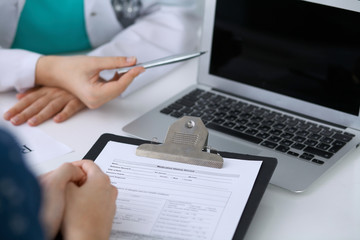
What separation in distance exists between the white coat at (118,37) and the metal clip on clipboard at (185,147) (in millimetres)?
298

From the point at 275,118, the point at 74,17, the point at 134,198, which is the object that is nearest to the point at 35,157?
the point at 134,198

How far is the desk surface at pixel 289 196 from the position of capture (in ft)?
2.31

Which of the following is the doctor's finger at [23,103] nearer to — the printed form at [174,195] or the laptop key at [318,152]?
A: the printed form at [174,195]

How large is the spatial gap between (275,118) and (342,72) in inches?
5.3

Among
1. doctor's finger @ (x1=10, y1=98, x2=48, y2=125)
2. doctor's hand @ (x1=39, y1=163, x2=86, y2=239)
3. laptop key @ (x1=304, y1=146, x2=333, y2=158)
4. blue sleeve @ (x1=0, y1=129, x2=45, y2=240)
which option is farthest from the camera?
doctor's finger @ (x1=10, y1=98, x2=48, y2=125)

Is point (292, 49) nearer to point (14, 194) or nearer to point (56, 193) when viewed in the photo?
point (56, 193)

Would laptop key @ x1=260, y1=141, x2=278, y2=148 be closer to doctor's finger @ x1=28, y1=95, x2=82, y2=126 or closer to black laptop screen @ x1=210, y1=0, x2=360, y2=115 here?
black laptop screen @ x1=210, y1=0, x2=360, y2=115

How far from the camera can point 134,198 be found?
2.28ft

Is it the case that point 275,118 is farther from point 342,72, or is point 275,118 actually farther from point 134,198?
point 134,198

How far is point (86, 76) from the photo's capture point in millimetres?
983

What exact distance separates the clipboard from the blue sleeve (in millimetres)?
327

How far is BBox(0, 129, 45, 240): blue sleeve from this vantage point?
35cm

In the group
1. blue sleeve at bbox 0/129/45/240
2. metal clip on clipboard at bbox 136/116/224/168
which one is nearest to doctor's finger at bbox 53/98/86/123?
metal clip on clipboard at bbox 136/116/224/168

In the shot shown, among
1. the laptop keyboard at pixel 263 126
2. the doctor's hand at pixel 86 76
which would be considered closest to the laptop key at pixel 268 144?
the laptop keyboard at pixel 263 126
